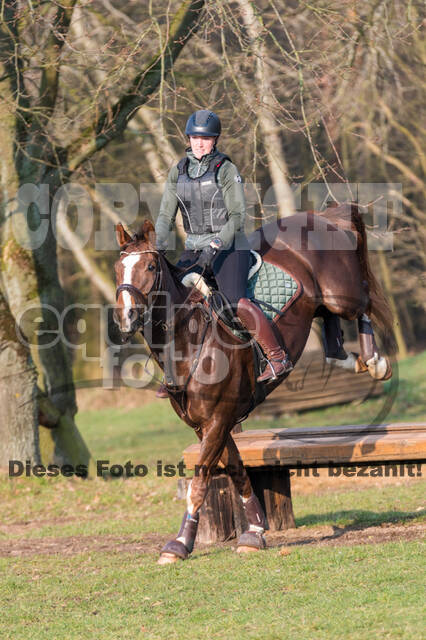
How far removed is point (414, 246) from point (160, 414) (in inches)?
366

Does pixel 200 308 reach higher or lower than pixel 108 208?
lower

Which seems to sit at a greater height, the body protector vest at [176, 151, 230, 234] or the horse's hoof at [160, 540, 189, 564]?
the body protector vest at [176, 151, 230, 234]

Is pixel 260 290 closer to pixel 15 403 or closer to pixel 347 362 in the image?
pixel 347 362

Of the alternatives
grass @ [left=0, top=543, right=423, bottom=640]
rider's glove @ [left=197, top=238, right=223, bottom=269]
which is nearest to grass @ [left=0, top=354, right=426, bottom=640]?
grass @ [left=0, top=543, right=423, bottom=640]

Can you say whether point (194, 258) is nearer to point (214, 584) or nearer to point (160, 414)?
point (214, 584)

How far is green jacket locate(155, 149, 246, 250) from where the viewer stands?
23.7ft

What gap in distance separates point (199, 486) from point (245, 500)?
2.37 feet

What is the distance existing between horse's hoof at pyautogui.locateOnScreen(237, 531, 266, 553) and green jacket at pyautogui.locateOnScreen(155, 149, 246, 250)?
246 centimetres

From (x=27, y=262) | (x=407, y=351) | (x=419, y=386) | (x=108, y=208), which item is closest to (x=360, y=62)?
(x=108, y=208)

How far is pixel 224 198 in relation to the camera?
24.0 feet

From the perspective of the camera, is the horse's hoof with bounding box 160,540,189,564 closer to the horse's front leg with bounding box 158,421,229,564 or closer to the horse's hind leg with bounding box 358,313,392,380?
the horse's front leg with bounding box 158,421,229,564

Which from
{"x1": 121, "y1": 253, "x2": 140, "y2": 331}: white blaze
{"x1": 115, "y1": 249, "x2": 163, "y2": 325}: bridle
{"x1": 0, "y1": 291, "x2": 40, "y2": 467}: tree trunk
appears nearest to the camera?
{"x1": 121, "y1": 253, "x2": 140, "y2": 331}: white blaze

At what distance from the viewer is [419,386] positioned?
23922mm

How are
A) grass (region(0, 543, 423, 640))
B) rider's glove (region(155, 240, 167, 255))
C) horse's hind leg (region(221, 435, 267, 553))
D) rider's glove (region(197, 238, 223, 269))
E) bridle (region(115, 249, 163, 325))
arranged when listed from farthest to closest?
horse's hind leg (region(221, 435, 267, 553)) → rider's glove (region(155, 240, 167, 255)) → rider's glove (region(197, 238, 223, 269)) → bridle (region(115, 249, 163, 325)) → grass (region(0, 543, 423, 640))
